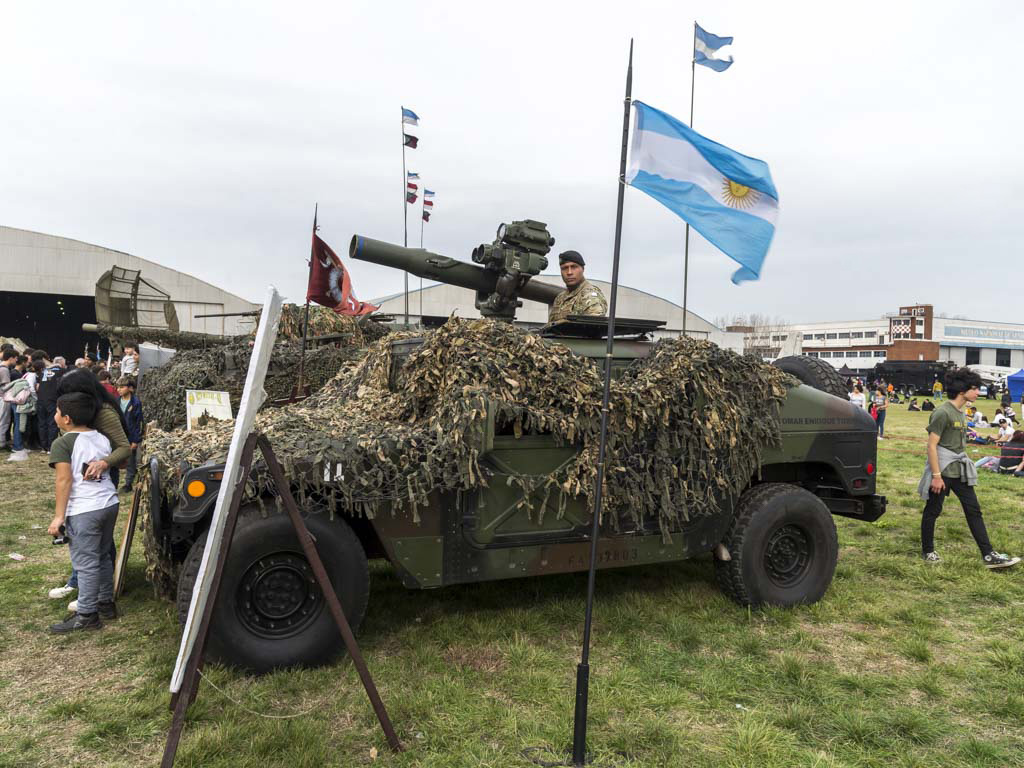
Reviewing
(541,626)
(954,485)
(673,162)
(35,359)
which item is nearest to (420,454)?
(541,626)

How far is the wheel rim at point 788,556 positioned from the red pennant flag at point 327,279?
5.64 metres

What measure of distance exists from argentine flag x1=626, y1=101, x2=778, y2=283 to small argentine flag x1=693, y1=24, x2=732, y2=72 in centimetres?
522

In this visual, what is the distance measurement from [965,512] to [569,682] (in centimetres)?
480

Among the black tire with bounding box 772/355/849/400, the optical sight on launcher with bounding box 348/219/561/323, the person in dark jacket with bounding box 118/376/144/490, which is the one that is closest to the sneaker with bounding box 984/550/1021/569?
the black tire with bounding box 772/355/849/400

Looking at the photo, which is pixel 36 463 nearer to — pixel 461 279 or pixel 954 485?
pixel 461 279

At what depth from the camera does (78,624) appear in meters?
4.88

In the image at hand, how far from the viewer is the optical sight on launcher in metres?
6.18

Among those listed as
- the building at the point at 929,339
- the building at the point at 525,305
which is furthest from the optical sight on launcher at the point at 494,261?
the building at the point at 929,339

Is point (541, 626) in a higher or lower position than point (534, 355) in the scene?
lower

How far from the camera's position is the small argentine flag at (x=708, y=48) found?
28.0ft

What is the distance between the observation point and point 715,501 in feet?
17.2

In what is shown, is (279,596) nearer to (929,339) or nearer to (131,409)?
(131,409)

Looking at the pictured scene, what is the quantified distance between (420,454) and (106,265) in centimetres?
3100

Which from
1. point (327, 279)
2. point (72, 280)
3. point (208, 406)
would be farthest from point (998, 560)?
point (72, 280)
